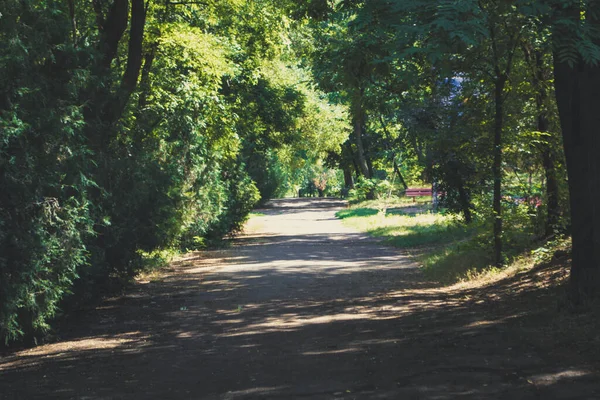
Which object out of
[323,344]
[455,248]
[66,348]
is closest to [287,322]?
[323,344]

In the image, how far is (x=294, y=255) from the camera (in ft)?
67.6

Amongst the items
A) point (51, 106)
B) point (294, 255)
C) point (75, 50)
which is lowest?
point (294, 255)

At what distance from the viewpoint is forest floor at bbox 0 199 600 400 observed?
21.4ft

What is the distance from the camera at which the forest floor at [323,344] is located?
6.54 metres

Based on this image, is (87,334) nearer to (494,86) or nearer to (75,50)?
(75,50)

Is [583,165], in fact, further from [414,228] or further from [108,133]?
[414,228]

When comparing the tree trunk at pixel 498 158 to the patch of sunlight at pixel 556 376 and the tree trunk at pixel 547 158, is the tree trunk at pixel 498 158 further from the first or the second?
the patch of sunlight at pixel 556 376

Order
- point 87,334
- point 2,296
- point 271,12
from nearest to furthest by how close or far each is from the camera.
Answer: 1. point 2,296
2. point 87,334
3. point 271,12

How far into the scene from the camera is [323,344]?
8617 mm

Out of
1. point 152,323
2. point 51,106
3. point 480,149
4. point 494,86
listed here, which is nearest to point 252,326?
point 152,323

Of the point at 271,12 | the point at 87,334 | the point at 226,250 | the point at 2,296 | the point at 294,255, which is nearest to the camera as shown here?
the point at 2,296

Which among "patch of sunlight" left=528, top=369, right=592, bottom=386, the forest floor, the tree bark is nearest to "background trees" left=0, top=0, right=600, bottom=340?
the tree bark

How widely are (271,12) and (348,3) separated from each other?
11.9 metres

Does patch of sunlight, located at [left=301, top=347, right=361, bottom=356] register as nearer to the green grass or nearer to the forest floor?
the forest floor
